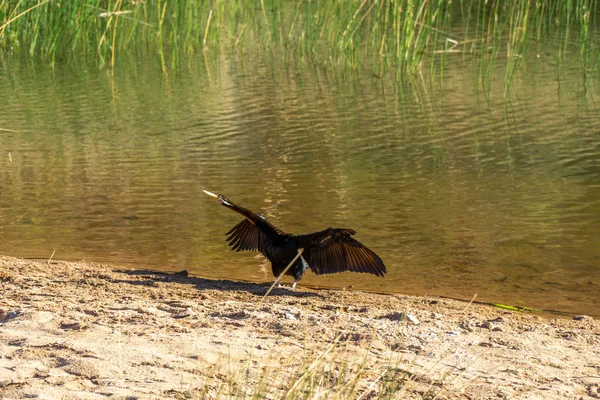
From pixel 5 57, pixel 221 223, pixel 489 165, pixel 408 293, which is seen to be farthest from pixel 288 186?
pixel 5 57

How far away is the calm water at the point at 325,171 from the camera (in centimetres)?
554

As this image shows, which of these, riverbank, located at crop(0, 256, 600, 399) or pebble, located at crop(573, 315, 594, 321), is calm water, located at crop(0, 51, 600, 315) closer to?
pebble, located at crop(573, 315, 594, 321)

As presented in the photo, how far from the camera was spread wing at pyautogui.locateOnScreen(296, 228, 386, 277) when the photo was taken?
14.8 ft

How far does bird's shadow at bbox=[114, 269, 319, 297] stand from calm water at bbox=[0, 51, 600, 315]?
0.31m

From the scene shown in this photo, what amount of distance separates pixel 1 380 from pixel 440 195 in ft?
13.6

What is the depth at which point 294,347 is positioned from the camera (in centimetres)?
370

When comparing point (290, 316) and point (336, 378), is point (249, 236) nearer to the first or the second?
point (290, 316)

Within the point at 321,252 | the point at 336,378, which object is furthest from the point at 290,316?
the point at 336,378

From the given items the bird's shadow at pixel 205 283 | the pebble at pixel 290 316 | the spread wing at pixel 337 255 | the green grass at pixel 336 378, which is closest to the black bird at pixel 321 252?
the spread wing at pixel 337 255

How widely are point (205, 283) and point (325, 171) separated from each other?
2.77 meters

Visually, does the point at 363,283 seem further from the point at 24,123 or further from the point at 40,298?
the point at 24,123

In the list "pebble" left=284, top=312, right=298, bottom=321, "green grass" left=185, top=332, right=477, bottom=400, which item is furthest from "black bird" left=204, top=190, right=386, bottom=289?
"green grass" left=185, top=332, right=477, bottom=400

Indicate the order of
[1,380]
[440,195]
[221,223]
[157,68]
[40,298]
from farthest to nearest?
[157,68]
[440,195]
[221,223]
[40,298]
[1,380]

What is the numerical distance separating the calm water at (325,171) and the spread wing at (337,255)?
0.52 m
